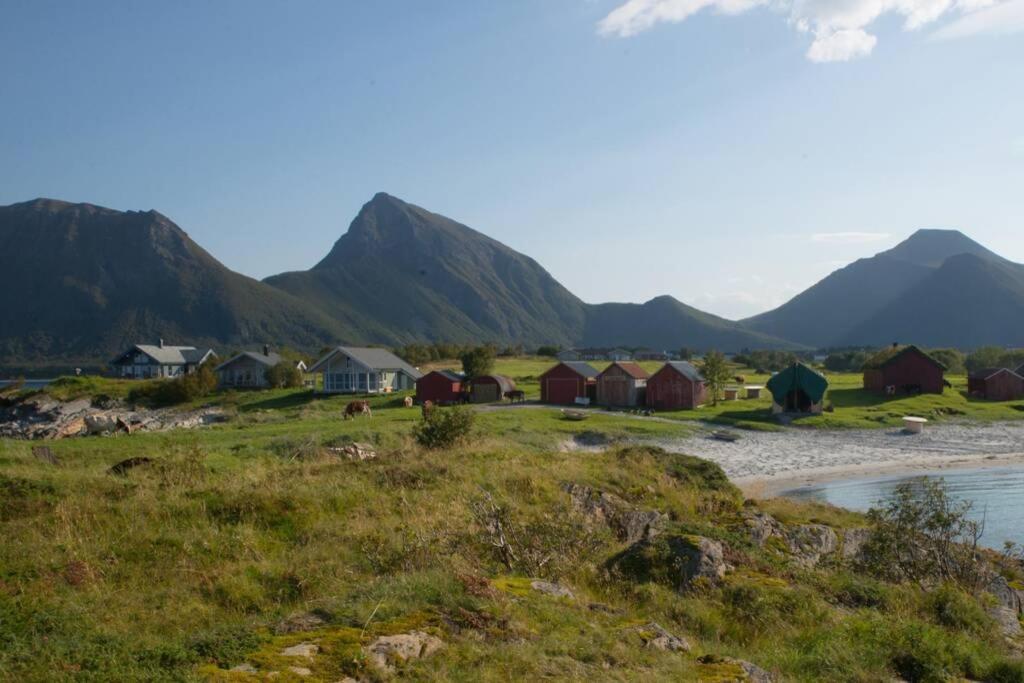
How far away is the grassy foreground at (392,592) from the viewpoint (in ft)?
20.6

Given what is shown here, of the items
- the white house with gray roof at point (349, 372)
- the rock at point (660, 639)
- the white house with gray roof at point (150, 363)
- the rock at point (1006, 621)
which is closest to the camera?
the rock at point (660, 639)

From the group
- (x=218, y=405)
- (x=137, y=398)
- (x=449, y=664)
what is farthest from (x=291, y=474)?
(x=137, y=398)

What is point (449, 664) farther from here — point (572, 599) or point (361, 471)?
point (361, 471)

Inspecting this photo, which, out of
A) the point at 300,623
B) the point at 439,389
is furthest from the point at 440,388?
the point at 300,623

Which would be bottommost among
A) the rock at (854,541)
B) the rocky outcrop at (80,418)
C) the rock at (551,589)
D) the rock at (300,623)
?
the rock at (854,541)

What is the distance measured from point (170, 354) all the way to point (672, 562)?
10408 centimetres

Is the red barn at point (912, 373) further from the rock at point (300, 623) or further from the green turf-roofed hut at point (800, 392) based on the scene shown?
the rock at point (300, 623)

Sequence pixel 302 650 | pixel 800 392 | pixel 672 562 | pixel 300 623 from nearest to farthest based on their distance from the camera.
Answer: pixel 302 650 → pixel 300 623 → pixel 672 562 → pixel 800 392

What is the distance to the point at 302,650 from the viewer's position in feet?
20.4

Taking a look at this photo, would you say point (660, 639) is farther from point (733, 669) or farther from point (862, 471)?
point (862, 471)

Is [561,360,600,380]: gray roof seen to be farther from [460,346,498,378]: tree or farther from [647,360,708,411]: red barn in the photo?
[460,346,498,378]: tree

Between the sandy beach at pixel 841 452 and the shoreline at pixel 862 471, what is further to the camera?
the sandy beach at pixel 841 452

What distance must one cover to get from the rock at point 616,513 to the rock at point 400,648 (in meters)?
6.27

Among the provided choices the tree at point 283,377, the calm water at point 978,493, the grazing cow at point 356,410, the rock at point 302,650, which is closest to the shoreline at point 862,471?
the calm water at point 978,493
